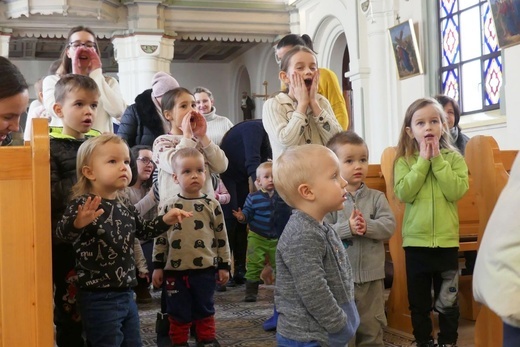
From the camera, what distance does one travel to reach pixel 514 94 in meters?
7.89

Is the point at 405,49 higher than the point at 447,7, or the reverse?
the point at 447,7

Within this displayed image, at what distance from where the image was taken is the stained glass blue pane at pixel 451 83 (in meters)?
9.45

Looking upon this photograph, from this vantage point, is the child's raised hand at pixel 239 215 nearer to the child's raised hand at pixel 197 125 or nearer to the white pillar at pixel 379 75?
the child's raised hand at pixel 197 125

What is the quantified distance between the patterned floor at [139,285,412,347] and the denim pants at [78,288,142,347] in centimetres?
118

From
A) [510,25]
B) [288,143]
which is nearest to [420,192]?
[288,143]

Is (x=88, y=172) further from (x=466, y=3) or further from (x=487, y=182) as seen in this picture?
(x=466, y=3)

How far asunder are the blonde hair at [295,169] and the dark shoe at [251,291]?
111 inches

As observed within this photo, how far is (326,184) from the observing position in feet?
8.05

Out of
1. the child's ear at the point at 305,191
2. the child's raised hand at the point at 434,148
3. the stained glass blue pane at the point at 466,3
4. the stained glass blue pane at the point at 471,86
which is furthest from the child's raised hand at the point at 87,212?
the stained glass blue pane at the point at 466,3

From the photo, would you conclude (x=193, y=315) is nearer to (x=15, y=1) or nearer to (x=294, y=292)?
(x=294, y=292)

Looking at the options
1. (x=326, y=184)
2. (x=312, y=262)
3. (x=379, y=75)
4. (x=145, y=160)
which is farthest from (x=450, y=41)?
(x=312, y=262)

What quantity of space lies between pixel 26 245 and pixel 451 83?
27.1 feet

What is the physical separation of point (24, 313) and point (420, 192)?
212 cm

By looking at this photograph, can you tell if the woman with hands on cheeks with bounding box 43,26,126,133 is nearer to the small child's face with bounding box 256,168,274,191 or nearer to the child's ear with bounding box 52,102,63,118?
the child's ear with bounding box 52,102,63,118
